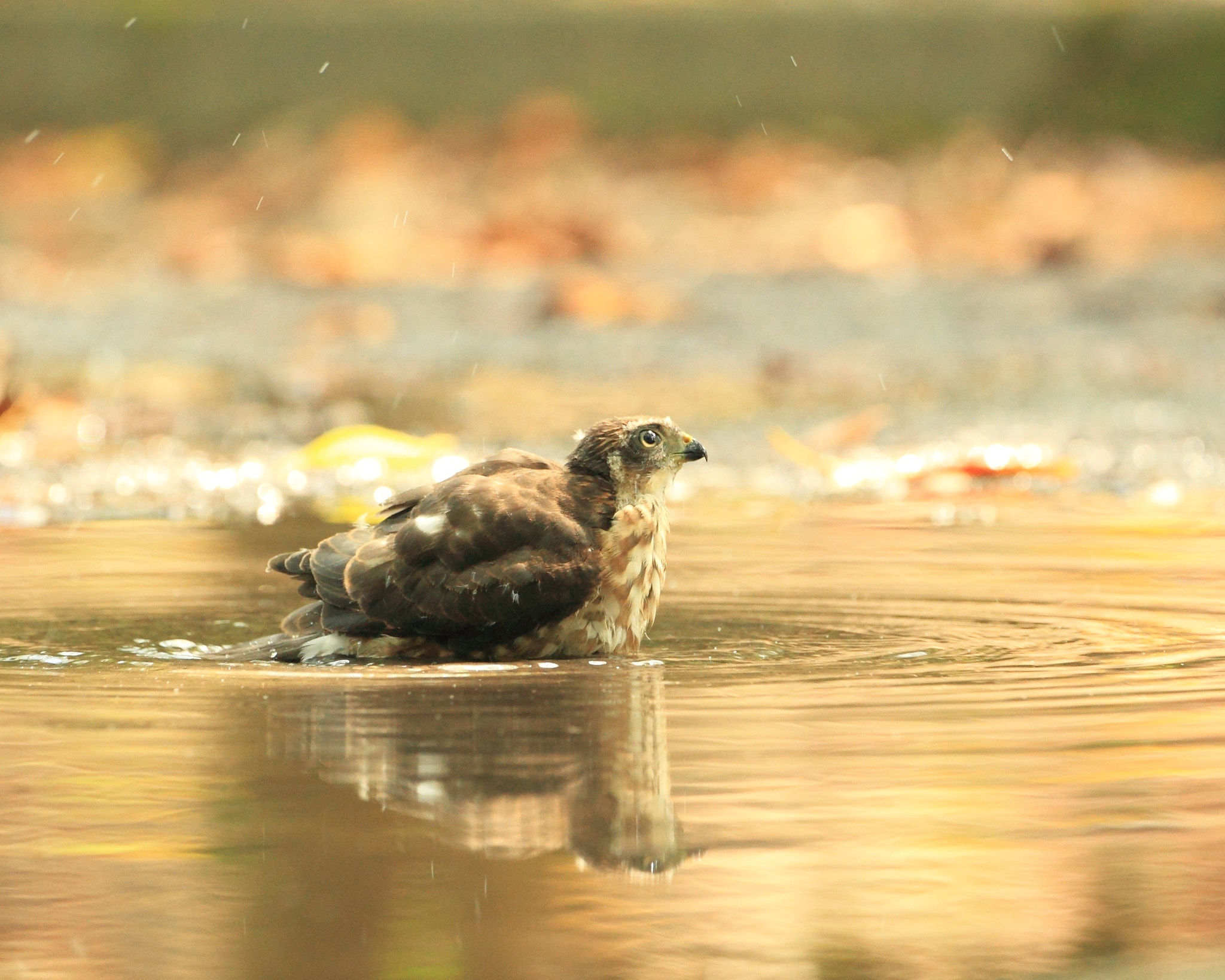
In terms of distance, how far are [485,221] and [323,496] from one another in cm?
817

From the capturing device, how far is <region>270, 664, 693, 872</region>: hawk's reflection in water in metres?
3.46

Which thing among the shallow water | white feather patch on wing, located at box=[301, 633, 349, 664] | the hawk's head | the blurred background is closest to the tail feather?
white feather patch on wing, located at box=[301, 633, 349, 664]

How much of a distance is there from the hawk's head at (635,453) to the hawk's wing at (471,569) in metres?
0.20

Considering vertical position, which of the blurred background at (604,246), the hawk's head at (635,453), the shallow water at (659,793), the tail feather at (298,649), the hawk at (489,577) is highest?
the blurred background at (604,246)

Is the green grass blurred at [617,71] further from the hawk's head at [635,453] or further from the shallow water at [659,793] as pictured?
the hawk's head at [635,453]

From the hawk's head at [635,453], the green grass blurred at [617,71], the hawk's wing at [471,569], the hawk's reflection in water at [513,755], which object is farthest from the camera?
the green grass blurred at [617,71]

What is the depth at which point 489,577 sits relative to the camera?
517 centimetres

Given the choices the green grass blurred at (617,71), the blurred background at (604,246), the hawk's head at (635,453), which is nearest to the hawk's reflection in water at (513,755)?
the hawk's head at (635,453)

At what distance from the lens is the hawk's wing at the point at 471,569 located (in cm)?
518

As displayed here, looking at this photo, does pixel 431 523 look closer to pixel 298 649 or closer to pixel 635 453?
pixel 298 649

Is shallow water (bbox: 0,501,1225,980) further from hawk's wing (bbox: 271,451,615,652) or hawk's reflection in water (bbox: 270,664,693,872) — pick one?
hawk's wing (bbox: 271,451,615,652)

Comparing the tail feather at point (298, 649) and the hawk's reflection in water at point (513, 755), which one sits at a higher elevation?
A: the tail feather at point (298, 649)

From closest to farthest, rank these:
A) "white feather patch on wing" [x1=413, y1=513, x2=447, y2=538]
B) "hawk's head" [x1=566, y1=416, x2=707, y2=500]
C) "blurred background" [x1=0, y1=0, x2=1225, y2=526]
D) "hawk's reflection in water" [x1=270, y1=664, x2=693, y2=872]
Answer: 1. "hawk's reflection in water" [x1=270, y1=664, x2=693, y2=872]
2. "white feather patch on wing" [x1=413, y1=513, x2=447, y2=538]
3. "hawk's head" [x1=566, y1=416, x2=707, y2=500]
4. "blurred background" [x1=0, y1=0, x2=1225, y2=526]

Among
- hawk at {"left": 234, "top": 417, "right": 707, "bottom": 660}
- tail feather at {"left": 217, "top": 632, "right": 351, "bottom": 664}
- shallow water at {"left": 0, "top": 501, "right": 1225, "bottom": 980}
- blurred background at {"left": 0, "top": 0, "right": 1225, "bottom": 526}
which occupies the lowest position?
shallow water at {"left": 0, "top": 501, "right": 1225, "bottom": 980}
